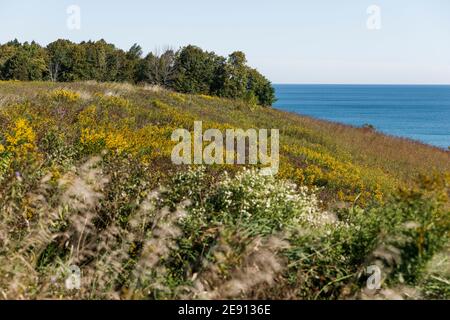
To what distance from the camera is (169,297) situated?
3.83m

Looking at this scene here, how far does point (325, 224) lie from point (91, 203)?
2589 millimetres

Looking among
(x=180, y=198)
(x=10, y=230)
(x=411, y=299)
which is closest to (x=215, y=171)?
(x=180, y=198)

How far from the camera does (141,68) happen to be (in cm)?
5944

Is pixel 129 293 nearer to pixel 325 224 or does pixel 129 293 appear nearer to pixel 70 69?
pixel 325 224
